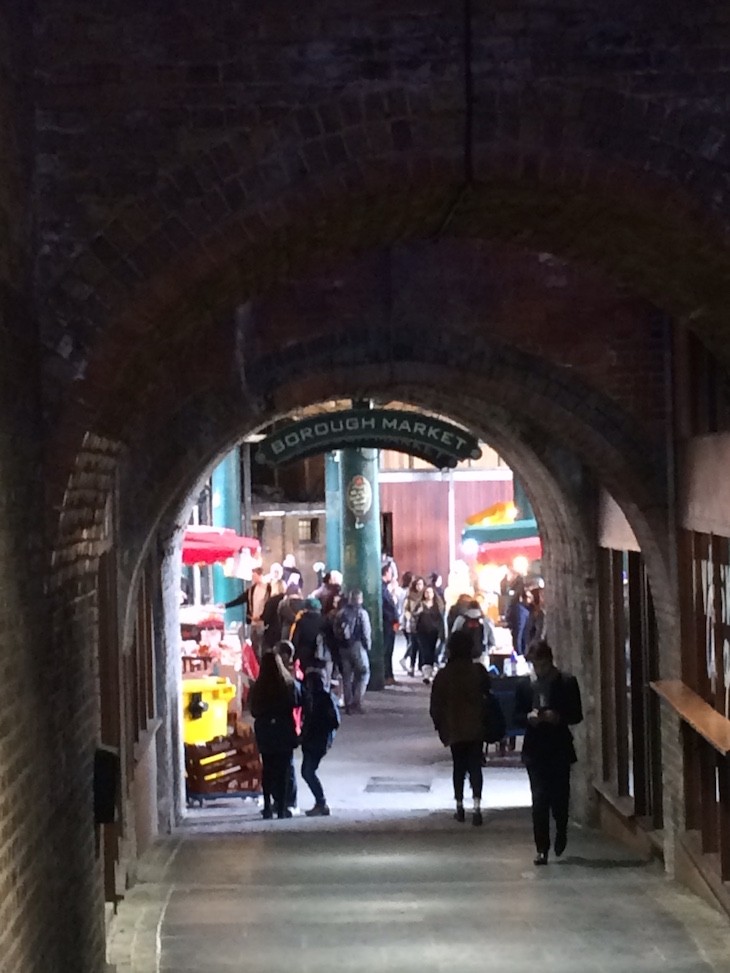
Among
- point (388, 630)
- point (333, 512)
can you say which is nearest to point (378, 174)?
point (388, 630)

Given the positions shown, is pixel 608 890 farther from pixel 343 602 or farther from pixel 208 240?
pixel 343 602

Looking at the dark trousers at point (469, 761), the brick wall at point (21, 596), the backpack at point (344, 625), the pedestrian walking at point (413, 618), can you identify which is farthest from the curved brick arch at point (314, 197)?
the pedestrian walking at point (413, 618)

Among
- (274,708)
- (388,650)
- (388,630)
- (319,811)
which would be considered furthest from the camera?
(388,630)

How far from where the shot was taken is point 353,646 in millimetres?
17750

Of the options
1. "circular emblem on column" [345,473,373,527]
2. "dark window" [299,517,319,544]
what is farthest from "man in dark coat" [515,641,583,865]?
"dark window" [299,517,319,544]

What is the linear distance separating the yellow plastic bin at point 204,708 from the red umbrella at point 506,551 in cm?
580

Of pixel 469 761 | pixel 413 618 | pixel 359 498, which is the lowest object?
pixel 469 761

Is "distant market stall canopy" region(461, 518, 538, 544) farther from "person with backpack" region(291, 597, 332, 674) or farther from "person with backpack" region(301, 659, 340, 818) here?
"person with backpack" region(301, 659, 340, 818)

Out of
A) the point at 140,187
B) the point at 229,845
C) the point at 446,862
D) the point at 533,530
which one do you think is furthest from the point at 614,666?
the point at 533,530

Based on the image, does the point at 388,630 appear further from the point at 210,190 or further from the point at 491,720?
the point at 210,190

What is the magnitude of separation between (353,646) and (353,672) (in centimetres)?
39

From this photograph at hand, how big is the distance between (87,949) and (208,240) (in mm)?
2957

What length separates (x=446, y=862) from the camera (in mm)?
9539

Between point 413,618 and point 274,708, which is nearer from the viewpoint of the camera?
point 274,708
